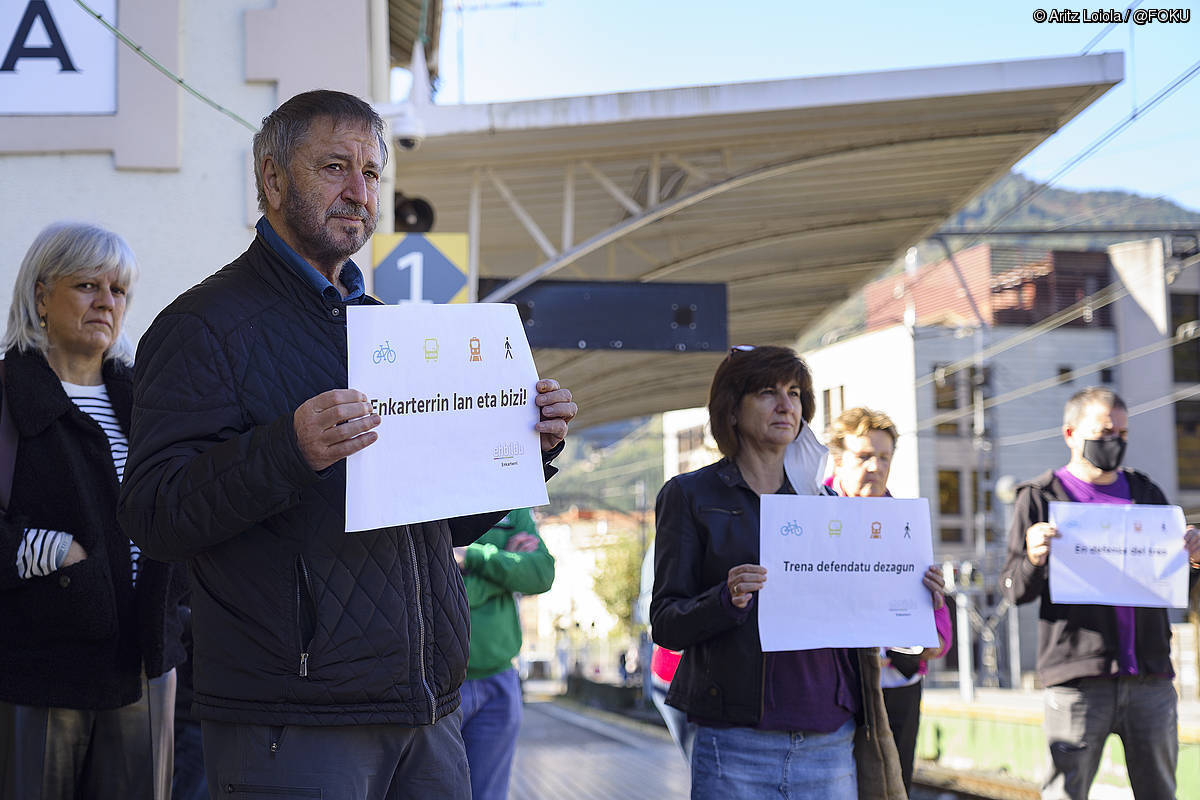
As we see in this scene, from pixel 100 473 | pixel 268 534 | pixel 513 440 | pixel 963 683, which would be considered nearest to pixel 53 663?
pixel 100 473

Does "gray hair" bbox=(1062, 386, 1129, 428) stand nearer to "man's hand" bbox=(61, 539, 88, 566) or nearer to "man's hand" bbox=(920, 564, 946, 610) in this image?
"man's hand" bbox=(920, 564, 946, 610)

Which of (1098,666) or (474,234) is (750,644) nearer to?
(1098,666)

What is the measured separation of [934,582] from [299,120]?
8.57 ft

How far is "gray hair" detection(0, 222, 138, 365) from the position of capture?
12.5 feet

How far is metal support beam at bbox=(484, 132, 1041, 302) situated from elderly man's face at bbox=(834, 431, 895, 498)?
5123 mm

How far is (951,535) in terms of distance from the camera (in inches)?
2191

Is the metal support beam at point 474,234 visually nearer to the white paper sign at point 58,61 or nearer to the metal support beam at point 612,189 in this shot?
the metal support beam at point 612,189

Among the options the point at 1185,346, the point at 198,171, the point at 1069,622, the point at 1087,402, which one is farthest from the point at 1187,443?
the point at 198,171

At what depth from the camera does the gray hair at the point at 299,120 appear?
2846mm

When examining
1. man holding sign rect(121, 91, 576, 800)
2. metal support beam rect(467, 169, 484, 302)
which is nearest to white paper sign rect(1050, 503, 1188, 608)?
man holding sign rect(121, 91, 576, 800)

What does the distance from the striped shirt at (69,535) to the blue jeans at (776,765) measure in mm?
1784

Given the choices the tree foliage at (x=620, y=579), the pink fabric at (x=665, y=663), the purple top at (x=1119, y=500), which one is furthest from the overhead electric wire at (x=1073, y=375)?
the pink fabric at (x=665, y=663)

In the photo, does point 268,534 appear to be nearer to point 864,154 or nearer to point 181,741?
point 181,741

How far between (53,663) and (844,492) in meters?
3.33
